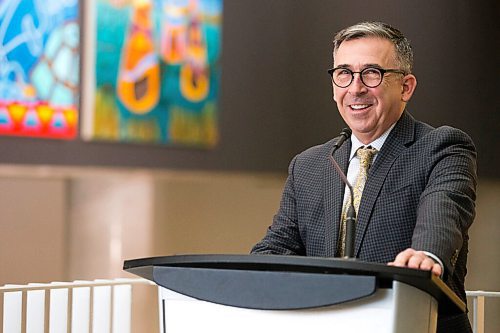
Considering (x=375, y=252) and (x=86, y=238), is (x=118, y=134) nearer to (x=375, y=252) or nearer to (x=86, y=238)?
(x=86, y=238)

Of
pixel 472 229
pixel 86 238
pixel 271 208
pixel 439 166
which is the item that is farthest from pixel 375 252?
pixel 472 229

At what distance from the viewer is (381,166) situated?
6.39 ft

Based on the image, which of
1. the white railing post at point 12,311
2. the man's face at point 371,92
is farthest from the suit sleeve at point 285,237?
the white railing post at point 12,311

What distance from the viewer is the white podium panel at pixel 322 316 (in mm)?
1371

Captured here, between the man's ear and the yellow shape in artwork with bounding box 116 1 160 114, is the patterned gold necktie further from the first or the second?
the yellow shape in artwork with bounding box 116 1 160 114

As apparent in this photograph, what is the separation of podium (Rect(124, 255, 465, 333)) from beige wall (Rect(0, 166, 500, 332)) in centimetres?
269

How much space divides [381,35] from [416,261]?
2.06 ft

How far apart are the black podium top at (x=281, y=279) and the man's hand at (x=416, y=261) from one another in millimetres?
55

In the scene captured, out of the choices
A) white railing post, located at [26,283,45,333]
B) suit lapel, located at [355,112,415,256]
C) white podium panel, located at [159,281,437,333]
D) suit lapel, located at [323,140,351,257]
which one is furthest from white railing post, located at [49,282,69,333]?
white podium panel, located at [159,281,437,333]

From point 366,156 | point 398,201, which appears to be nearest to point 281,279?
point 398,201

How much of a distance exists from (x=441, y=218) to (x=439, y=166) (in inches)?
9.3

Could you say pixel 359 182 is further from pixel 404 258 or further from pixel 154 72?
pixel 154 72

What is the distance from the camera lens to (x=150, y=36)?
4.64 metres

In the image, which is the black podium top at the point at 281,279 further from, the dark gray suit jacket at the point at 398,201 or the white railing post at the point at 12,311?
the white railing post at the point at 12,311
